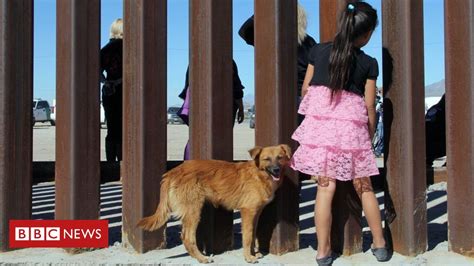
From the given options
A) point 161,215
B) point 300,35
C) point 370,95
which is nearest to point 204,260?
point 161,215

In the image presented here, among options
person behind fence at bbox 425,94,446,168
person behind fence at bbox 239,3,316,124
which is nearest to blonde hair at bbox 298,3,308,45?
person behind fence at bbox 239,3,316,124

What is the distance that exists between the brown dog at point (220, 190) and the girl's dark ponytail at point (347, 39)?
23.7 inches

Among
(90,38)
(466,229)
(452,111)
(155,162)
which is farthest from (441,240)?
(90,38)

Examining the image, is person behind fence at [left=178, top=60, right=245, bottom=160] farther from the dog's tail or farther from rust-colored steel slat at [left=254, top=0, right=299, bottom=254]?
the dog's tail

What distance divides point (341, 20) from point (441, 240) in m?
1.93

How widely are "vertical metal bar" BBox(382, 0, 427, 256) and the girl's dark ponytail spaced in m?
0.30

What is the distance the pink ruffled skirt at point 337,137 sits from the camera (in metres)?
4.02

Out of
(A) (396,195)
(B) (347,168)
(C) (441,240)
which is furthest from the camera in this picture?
(C) (441,240)

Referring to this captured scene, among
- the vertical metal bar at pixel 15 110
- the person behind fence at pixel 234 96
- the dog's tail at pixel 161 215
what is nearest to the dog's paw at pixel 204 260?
the dog's tail at pixel 161 215

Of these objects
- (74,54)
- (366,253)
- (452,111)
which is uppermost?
(74,54)

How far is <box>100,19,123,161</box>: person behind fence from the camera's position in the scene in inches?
271

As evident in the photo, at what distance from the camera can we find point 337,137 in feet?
13.2

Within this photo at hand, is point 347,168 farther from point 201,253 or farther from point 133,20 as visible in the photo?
point 133,20

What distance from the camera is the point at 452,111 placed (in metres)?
4.23
